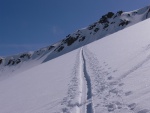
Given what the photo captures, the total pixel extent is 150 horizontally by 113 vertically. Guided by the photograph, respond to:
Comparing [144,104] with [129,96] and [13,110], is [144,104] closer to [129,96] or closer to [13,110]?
[129,96]

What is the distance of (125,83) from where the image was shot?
921 centimetres

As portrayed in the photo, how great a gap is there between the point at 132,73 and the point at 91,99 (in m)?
2.75

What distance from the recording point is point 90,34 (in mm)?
151750

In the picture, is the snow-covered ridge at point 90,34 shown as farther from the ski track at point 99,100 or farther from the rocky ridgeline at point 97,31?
the ski track at point 99,100

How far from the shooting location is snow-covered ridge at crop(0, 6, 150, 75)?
456 ft

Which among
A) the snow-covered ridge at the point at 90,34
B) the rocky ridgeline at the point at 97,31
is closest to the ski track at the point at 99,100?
the snow-covered ridge at the point at 90,34

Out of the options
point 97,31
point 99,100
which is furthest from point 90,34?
point 99,100

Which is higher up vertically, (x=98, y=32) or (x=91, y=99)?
(x=98, y=32)

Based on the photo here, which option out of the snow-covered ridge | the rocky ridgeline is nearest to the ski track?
the snow-covered ridge

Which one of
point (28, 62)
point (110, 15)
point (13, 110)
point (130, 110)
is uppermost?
point (110, 15)

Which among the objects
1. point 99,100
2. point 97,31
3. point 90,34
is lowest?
point 99,100

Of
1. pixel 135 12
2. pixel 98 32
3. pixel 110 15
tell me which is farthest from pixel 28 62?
pixel 135 12

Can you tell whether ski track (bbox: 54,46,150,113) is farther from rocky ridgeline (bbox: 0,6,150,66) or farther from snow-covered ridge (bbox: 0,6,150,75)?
rocky ridgeline (bbox: 0,6,150,66)

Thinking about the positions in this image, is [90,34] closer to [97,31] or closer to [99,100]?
[97,31]
